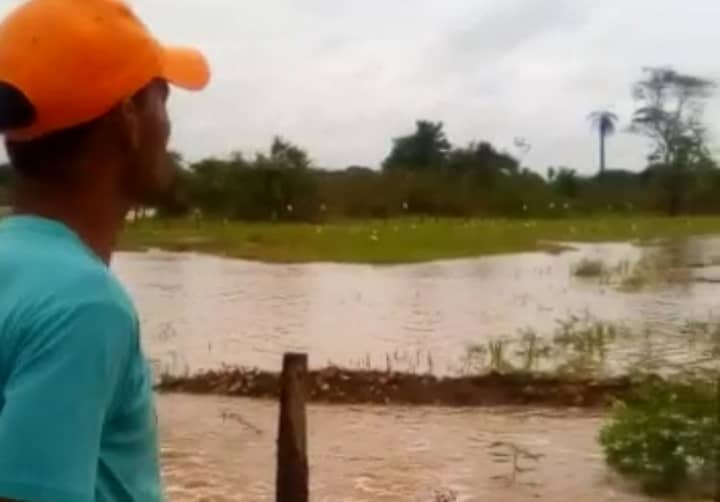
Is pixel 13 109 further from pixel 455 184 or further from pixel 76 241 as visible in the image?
pixel 455 184

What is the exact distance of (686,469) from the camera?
6.95 m

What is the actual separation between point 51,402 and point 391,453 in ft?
24.3

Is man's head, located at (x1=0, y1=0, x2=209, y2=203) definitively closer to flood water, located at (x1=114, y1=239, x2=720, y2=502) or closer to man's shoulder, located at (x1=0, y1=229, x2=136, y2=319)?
man's shoulder, located at (x1=0, y1=229, x2=136, y2=319)

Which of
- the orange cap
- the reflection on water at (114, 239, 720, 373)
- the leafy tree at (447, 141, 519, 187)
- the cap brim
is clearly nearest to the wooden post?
the cap brim

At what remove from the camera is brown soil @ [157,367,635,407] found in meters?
10.1

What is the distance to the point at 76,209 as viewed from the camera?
1.47m

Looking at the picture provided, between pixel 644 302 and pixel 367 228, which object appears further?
pixel 367 228

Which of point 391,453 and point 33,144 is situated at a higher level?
point 33,144

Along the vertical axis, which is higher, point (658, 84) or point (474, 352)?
point (658, 84)

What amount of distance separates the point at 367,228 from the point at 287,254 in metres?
9.13

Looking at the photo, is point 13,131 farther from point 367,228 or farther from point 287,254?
point 367,228

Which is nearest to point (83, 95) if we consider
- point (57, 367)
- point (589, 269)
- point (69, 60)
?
point (69, 60)

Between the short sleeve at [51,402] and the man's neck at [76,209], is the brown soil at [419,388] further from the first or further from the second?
the short sleeve at [51,402]

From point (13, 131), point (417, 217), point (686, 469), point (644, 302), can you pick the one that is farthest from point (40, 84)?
point (417, 217)
